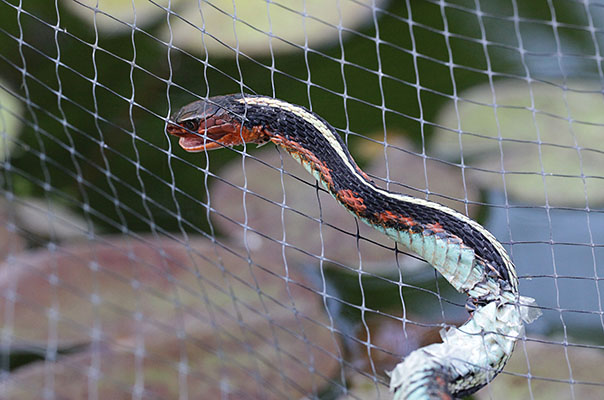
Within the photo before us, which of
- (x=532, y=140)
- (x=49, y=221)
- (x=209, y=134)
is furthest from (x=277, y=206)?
(x=532, y=140)

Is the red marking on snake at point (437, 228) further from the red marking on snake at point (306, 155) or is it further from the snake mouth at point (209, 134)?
the snake mouth at point (209, 134)

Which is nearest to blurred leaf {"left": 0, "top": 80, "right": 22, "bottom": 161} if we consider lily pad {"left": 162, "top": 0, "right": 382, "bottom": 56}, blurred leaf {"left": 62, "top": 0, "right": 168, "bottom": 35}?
blurred leaf {"left": 62, "top": 0, "right": 168, "bottom": 35}

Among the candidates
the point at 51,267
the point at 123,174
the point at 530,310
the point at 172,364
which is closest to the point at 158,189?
the point at 123,174

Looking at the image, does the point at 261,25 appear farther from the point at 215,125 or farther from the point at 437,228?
the point at 437,228

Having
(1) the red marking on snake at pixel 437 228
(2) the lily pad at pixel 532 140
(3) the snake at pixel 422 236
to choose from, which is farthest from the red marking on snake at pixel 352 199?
(2) the lily pad at pixel 532 140

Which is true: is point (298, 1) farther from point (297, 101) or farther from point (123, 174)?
point (123, 174)
